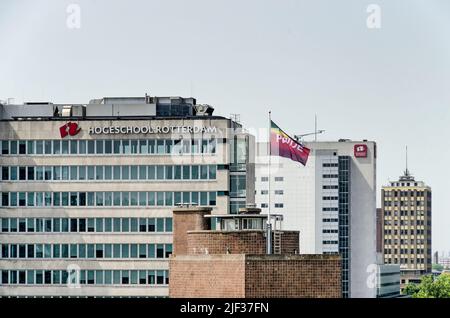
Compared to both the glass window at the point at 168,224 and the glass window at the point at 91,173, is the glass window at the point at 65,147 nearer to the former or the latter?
the glass window at the point at 91,173

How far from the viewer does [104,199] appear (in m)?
100

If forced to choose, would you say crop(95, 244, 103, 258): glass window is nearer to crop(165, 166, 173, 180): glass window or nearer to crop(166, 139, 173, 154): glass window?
crop(165, 166, 173, 180): glass window

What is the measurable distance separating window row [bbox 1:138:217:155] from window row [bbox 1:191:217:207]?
3.11 metres

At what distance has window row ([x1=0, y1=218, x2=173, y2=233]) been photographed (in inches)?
3895

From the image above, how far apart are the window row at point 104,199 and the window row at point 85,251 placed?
3036 mm

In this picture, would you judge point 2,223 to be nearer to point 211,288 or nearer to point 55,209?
point 55,209

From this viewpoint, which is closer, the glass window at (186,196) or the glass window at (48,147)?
the glass window at (186,196)

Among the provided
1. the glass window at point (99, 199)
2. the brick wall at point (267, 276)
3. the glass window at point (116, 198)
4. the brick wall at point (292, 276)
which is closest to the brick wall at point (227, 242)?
the brick wall at point (267, 276)

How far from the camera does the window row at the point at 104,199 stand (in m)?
98.4

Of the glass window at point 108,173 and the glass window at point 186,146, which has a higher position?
the glass window at point 186,146

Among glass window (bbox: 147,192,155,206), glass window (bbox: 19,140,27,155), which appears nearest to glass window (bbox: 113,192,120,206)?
glass window (bbox: 147,192,155,206)

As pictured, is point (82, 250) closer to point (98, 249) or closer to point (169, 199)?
point (98, 249)

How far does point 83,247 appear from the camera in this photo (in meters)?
100
